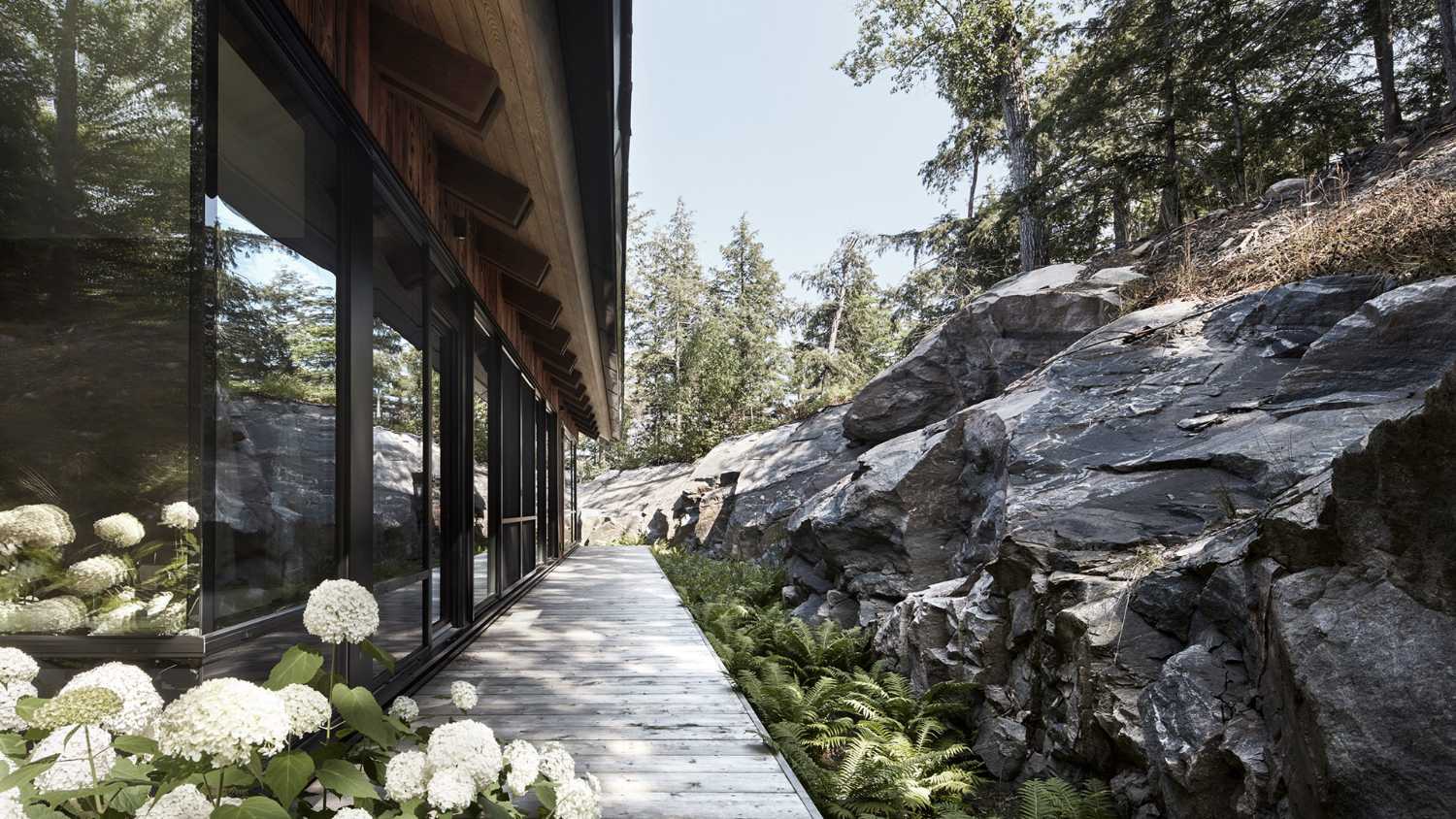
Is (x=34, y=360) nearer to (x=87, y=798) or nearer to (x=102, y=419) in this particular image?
(x=102, y=419)

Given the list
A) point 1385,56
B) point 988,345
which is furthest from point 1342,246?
point 1385,56

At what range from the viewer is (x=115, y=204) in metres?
1.79

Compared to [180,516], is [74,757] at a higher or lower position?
lower

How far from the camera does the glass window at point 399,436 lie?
3.10 meters

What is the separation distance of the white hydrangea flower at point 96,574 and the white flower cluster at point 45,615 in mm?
30

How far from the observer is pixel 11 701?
3.75 ft

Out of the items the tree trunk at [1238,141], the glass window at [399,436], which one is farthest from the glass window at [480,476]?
the tree trunk at [1238,141]

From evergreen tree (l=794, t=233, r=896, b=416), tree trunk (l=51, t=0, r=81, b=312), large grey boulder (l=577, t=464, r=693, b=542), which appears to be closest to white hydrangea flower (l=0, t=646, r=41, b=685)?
tree trunk (l=51, t=0, r=81, b=312)

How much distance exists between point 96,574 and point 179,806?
863 mm

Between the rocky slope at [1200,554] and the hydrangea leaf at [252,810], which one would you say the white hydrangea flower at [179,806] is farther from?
the rocky slope at [1200,554]

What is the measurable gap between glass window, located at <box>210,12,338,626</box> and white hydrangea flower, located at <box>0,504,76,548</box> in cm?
30

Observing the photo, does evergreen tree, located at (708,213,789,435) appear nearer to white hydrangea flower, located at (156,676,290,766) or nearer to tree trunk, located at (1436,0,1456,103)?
tree trunk, located at (1436,0,1456,103)

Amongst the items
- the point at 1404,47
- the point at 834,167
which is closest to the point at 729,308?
the point at 834,167

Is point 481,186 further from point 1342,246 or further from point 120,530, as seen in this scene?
point 1342,246
